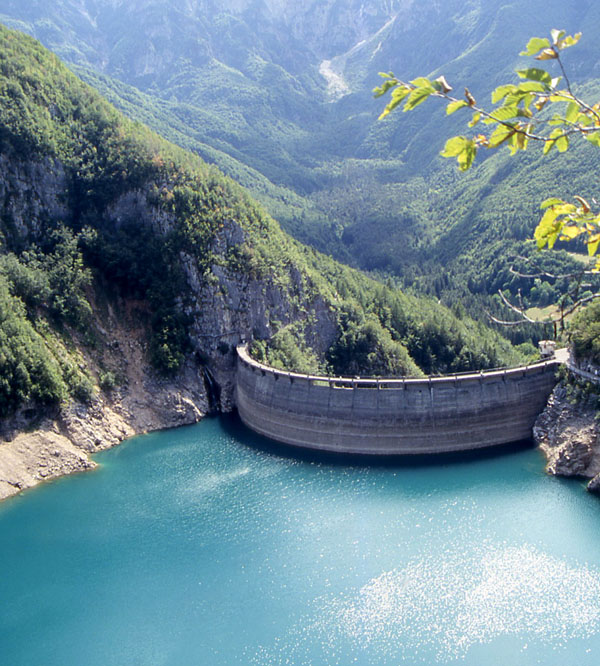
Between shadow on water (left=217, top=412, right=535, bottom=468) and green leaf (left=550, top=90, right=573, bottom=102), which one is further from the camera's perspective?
shadow on water (left=217, top=412, right=535, bottom=468)

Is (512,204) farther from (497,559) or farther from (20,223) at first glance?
(497,559)

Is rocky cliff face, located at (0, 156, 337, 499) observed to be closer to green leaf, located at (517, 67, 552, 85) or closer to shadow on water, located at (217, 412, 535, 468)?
shadow on water, located at (217, 412, 535, 468)

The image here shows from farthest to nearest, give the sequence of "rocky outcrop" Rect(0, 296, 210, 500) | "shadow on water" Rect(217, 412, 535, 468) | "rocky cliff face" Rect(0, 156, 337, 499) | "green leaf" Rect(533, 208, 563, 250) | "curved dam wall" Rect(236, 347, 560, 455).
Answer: "rocky cliff face" Rect(0, 156, 337, 499), "curved dam wall" Rect(236, 347, 560, 455), "shadow on water" Rect(217, 412, 535, 468), "rocky outcrop" Rect(0, 296, 210, 500), "green leaf" Rect(533, 208, 563, 250)

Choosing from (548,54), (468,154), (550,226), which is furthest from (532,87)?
(550,226)

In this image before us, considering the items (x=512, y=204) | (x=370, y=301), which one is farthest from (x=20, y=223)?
(x=512, y=204)

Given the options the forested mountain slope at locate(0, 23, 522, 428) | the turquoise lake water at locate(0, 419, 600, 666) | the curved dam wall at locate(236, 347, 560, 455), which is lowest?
the turquoise lake water at locate(0, 419, 600, 666)

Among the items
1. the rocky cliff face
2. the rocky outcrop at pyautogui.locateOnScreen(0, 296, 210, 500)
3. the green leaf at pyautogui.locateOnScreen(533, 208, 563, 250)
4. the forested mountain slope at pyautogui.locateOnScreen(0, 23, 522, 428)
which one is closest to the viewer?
the green leaf at pyautogui.locateOnScreen(533, 208, 563, 250)

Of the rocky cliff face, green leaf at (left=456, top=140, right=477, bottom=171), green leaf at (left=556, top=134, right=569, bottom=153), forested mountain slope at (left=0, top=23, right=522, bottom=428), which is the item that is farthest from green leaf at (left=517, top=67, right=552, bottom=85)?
forested mountain slope at (left=0, top=23, right=522, bottom=428)

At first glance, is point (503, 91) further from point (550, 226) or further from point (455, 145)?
point (550, 226)

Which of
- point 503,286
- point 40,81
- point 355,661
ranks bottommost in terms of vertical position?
point 355,661
